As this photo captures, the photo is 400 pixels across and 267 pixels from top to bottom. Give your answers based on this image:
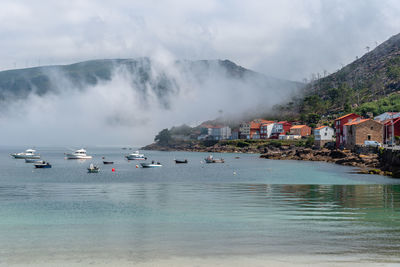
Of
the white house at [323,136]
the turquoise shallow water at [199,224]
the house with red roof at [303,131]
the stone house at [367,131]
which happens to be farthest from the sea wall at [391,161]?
the house with red roof at [303,131]

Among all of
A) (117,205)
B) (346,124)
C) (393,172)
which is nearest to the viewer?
(117,205)

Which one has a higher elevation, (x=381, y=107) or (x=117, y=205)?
(x=381, y=107)

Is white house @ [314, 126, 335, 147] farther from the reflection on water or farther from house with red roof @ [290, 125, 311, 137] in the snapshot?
the reflection on water

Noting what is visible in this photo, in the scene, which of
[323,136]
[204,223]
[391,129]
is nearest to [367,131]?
[391,129]

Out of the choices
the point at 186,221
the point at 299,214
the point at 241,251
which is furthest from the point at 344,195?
the point at 241,251

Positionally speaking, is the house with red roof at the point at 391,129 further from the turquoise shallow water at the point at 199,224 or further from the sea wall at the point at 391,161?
the turquoise shallow water at the point at 199,224

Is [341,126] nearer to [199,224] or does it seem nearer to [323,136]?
[323,136]

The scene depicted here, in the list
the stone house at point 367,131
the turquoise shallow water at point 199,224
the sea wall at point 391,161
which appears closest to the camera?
the turquoise shallow water at point 199,224

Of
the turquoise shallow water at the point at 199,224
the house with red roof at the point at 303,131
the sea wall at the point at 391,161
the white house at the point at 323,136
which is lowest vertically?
the turquoise shallow water at the point at 199,224

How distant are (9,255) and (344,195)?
34976 mm

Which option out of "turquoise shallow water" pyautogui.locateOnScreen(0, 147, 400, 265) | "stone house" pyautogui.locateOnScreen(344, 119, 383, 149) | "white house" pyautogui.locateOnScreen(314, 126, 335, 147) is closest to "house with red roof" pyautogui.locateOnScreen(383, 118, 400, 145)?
"stone house" pyautogui.locateOnScreen(344, 119, 383, 149)

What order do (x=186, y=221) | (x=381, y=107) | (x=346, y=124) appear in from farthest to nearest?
(x=381, y=107), (x=346, y=124), (x=186, y=221)

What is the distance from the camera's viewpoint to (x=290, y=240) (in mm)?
24609

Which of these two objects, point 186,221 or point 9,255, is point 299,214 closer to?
point 186,221
